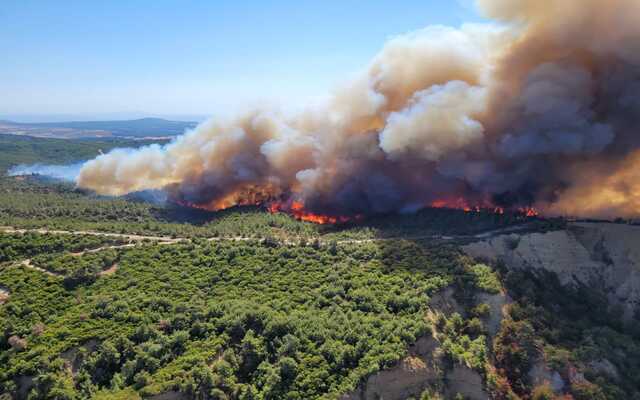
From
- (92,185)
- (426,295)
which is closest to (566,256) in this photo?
(426,295)

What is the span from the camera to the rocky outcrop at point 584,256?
1941 inches

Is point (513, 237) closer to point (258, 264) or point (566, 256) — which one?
point (566, 256)

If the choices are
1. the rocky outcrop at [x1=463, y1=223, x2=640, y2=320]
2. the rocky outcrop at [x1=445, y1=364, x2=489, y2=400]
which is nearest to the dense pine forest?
the rocky outcrop at [x1=445, y1=364, x2=489, y2=400]

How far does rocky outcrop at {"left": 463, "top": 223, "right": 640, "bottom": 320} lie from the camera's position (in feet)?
162

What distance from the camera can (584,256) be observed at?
51812mm

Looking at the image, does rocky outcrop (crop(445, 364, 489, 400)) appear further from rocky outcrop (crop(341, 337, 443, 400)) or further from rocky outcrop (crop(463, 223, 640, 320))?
rocky outcrop (crop(463, 223, 640, 320))

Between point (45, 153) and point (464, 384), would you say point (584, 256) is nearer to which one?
point (464, 384)

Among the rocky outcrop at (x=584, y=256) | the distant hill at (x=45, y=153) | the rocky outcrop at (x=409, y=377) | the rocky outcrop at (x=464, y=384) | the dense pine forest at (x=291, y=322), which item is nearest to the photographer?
the rocky outcrop at (x=409, y=377)

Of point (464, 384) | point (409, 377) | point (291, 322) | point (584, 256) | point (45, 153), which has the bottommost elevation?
point (464, 384)

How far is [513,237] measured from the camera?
5244 cm

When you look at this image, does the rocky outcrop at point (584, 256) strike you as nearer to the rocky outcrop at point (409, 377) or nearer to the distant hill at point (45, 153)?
the rocky outcrop at point (409, 377)

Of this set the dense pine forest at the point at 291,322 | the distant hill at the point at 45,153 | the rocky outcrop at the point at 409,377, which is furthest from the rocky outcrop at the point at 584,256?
the distant hill at the point at 45,153

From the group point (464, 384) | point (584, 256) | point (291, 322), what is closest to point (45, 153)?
point (291, 322)

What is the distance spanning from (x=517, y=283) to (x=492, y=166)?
76.4ft
